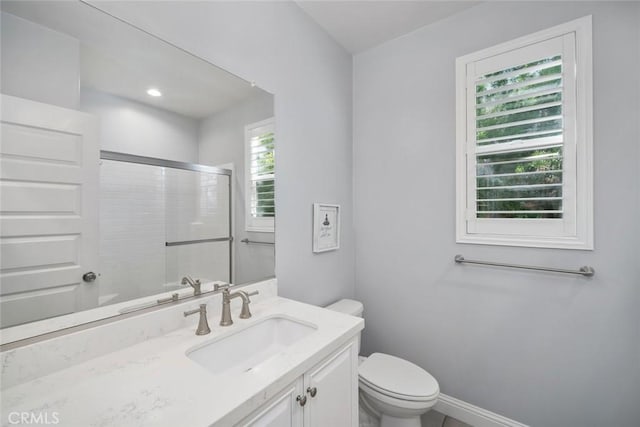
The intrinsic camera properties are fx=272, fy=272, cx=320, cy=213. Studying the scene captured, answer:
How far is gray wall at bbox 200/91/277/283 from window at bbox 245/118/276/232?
0.09ft

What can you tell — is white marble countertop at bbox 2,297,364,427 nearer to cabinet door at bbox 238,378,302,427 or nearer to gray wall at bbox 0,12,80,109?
cabinet door at bbox 238,378,302,427

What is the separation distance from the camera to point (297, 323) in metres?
1.19

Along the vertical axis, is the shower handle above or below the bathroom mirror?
below

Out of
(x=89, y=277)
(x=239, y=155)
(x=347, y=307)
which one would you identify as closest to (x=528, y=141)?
(x=347, y=307)

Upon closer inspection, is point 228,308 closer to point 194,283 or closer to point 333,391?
point 194,283

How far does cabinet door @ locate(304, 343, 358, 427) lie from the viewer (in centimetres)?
91

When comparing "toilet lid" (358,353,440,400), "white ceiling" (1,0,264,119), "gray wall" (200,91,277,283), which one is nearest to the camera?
"white ceiling" (1,0,264,119)

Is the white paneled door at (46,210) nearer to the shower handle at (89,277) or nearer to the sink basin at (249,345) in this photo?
the shower handle at (89,277)

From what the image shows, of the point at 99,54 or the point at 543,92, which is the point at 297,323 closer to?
the point at 99,54

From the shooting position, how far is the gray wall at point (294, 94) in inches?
45.7

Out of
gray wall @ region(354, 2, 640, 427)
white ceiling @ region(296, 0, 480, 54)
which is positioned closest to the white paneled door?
white ceiling @ region(296, 0, 480, 54)

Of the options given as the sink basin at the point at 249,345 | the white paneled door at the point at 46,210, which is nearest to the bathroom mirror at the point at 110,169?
the white paneled door at the point at 46,210

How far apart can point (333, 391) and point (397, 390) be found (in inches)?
20.2
